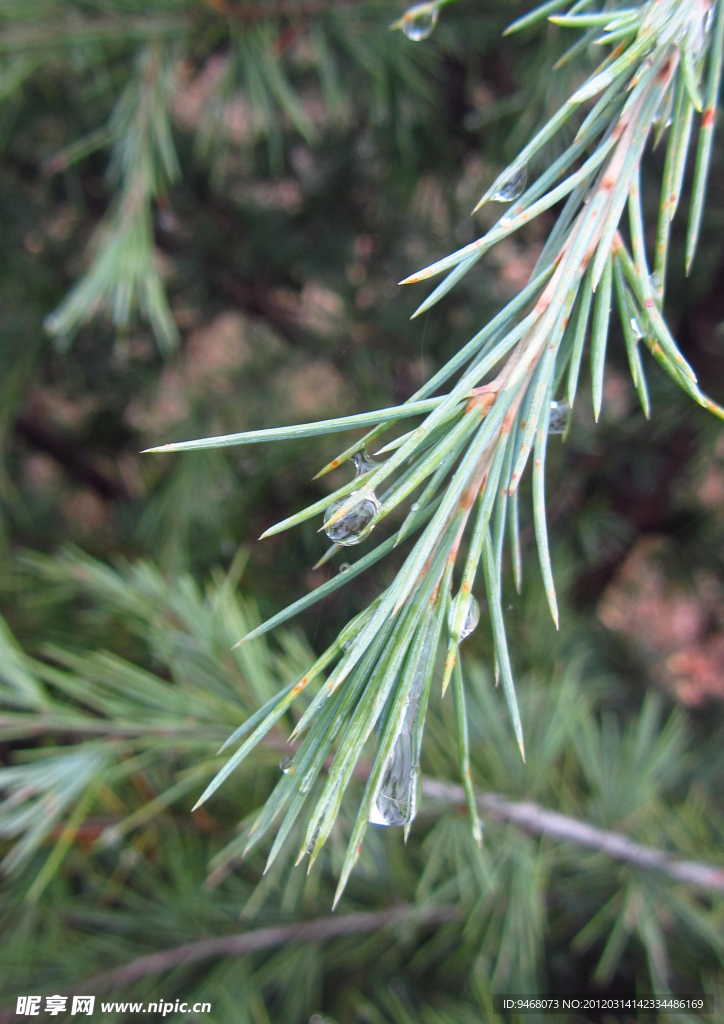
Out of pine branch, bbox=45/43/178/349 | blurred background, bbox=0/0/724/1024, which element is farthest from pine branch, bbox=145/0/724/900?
pine branch, bbox=45/43/178/349

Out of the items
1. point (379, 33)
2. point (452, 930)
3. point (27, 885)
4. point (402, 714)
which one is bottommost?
point (452, 930)

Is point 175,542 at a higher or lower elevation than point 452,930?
higher

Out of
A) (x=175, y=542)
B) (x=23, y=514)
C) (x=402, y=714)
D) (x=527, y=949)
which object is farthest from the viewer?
(x=23, y=514)

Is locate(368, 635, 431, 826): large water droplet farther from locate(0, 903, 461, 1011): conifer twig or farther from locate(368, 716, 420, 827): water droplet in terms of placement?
locate(0, 903, 461, 1011): conifer twig

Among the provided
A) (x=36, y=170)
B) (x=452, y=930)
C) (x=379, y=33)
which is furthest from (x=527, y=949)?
(x=36, y=170)

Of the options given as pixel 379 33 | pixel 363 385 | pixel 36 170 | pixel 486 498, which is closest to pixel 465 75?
pixel 379 33

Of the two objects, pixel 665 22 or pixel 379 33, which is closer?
pixel 665 22

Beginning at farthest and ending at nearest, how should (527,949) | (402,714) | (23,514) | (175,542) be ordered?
(23,514), (175,542), (527,949), (402,714)

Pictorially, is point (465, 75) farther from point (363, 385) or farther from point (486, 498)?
point (486, 498)
